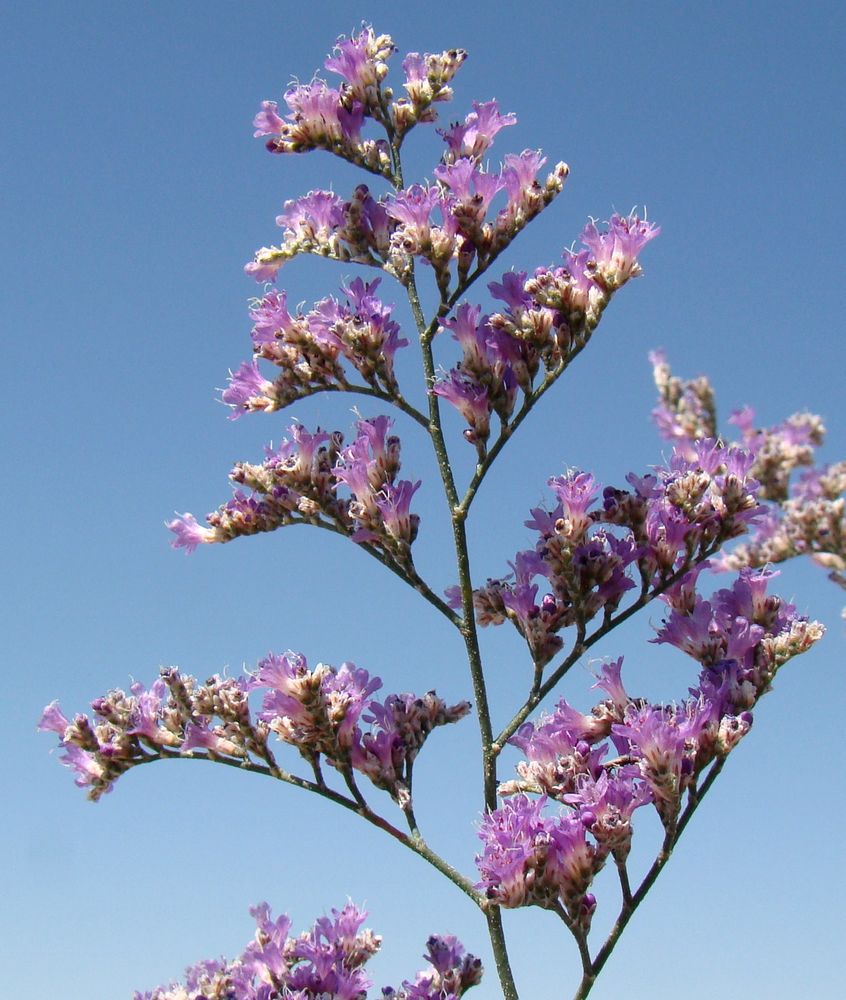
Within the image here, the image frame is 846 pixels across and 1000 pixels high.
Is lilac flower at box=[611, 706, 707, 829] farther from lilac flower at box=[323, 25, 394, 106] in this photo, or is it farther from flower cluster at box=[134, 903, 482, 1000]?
lilac flower at box=[323, 25, 394, 106]

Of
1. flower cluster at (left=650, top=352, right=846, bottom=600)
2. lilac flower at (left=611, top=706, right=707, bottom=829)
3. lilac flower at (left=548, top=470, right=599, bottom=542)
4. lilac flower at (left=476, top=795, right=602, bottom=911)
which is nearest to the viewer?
lilac flower at (left=476, top=795, right=602, bottom=911)

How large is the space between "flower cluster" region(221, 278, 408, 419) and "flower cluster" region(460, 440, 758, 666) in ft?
3.51

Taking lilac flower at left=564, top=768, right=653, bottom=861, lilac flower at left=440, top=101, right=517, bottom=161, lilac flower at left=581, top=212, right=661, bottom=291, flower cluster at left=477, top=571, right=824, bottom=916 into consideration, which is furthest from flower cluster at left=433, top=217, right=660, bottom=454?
lilac flower at left=564, top=768, right=653, bottom=861

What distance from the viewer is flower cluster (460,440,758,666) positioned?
483cm

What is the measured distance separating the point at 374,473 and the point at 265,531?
703mm

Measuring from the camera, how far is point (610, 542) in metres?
4.89

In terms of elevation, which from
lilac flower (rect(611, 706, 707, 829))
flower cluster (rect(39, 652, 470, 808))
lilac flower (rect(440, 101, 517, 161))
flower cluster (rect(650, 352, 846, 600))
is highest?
flower cluster (rect(650, 352, 846, 600))

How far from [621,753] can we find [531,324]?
1.96 metres

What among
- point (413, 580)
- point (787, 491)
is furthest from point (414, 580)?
point (787, 491)

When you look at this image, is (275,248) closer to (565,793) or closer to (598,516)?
(598,516)

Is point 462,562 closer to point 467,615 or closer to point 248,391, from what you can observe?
point 467,615

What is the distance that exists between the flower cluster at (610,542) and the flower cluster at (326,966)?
4.87 ft

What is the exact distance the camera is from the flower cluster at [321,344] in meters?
5.22

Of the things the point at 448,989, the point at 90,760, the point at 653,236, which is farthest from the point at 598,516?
the point at 90,760
